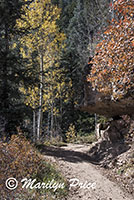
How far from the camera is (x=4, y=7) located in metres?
7.17

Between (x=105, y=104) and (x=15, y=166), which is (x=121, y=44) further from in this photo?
(x=105, y=104)

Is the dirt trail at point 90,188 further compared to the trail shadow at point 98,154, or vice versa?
the trail shadow at point 98,154

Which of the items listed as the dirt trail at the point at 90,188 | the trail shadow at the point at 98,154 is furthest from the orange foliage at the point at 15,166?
the trail shadow at the point at 98,154

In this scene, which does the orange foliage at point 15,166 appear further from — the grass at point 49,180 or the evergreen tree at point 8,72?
the evergreen tree at point 8,72

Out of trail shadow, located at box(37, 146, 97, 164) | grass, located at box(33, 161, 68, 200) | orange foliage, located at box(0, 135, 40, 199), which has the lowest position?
trail shadow, located at box(37, 146, 97, 164)

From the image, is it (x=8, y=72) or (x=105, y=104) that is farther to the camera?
(x=105, y=104)

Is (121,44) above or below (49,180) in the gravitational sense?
above

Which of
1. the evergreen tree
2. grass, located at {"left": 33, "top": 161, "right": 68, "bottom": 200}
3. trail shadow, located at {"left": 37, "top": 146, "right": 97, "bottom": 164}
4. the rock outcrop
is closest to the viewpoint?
grass, located at {"left": 33, "top": 161, "right": 68, "bottom": 200}

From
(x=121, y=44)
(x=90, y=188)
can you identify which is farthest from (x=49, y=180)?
(x=121, y=44)

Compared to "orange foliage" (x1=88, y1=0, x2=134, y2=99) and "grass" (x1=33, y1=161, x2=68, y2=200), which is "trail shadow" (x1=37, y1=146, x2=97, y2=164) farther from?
"orange foliage" (x1=88, y1=0, x2=134, y2=99)

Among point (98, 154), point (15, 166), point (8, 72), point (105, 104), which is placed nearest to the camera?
point (15, 166)

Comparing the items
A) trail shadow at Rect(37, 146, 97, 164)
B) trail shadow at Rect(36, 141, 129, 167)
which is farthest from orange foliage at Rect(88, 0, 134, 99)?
trail shadow at Rect(37, 146, 97, 164)

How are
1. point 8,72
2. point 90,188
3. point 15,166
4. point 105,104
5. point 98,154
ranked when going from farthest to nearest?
point 98,154, point 105,104, point 8,72, point 90,188, point 15,166

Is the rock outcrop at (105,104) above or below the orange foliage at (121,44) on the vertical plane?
below
